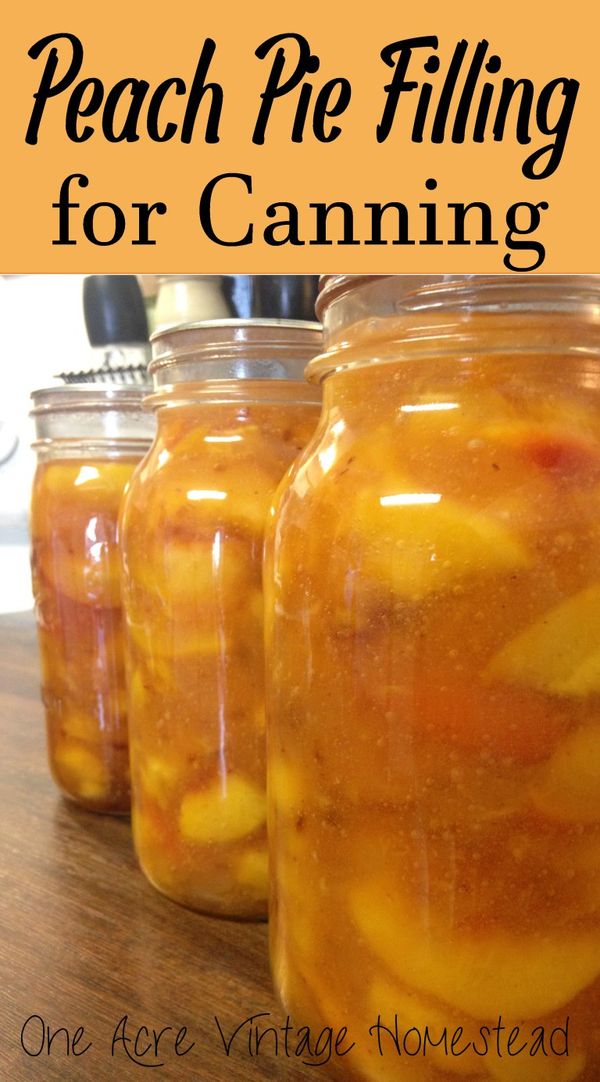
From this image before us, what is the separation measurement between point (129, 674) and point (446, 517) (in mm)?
288

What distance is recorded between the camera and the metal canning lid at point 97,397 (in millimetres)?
603

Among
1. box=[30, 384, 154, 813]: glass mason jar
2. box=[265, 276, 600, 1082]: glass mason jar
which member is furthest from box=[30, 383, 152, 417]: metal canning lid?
box=[265, 276, 600, 1082]: glass mason jar

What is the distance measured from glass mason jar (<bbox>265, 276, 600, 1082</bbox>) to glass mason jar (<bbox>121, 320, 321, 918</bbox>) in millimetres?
106

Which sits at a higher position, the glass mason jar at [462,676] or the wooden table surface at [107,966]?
the glass mason jar at [462,676]

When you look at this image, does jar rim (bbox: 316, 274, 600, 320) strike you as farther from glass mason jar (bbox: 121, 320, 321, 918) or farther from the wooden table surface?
the wooden table surface

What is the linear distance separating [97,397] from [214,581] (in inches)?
8.6

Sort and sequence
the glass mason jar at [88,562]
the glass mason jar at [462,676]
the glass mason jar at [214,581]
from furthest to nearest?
the glass mason jar at [88,562]
the glass mason jar at [214,581]
the glass mason jar at [462,676]

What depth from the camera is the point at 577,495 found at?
307 millimetres

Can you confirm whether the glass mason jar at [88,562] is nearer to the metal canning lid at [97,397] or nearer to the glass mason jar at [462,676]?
the metal canning lid at [97,397]

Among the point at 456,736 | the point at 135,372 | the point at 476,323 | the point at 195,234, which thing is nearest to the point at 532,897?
the point at 456,736

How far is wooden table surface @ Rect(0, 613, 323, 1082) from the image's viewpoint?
0.37 m

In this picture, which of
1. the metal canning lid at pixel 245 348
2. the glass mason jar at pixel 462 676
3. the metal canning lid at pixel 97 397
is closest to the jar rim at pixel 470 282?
the glass mason jar at pixel 462 676

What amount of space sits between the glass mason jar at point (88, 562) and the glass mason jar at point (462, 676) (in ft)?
0.94

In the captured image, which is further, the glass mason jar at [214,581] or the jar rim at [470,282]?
the glass mason jar at [214,581]
